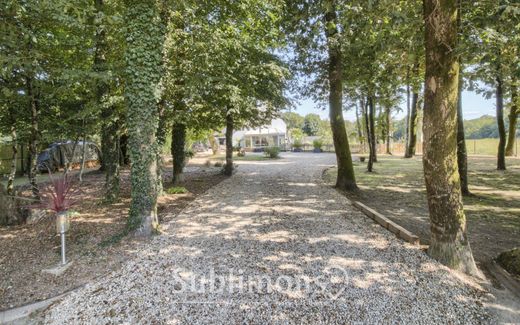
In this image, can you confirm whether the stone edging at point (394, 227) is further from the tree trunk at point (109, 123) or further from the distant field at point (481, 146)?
the distant field at point (481, 146)

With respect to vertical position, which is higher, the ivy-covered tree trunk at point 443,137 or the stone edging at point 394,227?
the ivy-covered tree trunk at point 443,137

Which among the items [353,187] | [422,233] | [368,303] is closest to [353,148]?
[353,187]

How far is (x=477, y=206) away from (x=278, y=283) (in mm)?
5899

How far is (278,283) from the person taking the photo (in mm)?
3184

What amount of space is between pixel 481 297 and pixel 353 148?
101 feet

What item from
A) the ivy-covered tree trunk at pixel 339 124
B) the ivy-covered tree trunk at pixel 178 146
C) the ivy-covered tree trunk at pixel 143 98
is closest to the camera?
the ivy-covered tree trunk at pixel 143 98

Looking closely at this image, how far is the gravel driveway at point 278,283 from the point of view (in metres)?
2.68

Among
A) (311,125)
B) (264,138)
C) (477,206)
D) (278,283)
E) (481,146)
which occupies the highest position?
(311,125)

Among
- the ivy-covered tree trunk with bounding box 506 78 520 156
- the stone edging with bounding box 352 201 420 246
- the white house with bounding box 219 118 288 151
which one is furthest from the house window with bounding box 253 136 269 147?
the stone edging with bounding box 352 201 420 246

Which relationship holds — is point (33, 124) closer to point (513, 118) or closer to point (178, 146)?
point (178, 146)

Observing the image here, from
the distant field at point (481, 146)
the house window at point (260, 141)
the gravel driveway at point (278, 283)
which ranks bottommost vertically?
the gravel driveway at point (278, 283)

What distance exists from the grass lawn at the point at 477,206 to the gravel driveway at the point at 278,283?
1.12 meters

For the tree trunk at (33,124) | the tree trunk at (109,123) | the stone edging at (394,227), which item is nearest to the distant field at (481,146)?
the stone edging at (394,227)

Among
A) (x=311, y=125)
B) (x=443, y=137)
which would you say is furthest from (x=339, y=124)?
(x=311, y=125)
